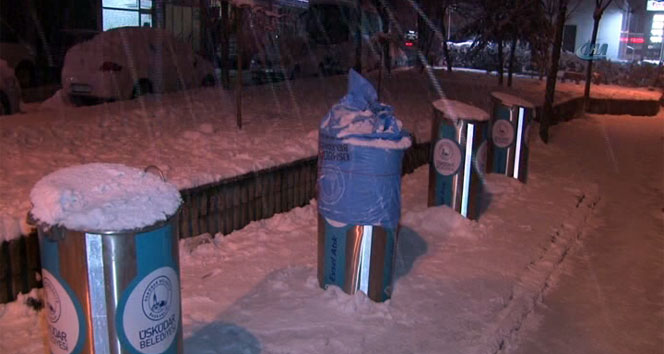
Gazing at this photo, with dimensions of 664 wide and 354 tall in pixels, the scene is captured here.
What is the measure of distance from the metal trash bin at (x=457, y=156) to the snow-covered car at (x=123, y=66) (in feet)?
23.5

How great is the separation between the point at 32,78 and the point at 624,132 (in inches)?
601

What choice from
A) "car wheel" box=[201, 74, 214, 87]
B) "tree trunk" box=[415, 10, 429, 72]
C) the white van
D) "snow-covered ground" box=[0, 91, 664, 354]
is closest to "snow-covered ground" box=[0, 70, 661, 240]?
"snow-covered ground" box=[0, 91, 664, 354]

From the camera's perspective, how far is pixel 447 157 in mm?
6738

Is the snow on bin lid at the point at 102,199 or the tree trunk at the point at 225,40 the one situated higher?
the tree trunk at the point at 225,40

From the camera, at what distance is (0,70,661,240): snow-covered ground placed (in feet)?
19.0

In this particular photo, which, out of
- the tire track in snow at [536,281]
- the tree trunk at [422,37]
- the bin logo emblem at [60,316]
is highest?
the tree trunk at [422,37]

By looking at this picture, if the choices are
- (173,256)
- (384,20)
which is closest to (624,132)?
(384,20)

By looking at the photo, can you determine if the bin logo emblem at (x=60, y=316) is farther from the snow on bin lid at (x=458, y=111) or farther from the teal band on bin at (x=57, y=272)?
the snow on bin lid at (x=458, y=111)

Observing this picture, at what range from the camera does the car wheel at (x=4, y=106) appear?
969 cm

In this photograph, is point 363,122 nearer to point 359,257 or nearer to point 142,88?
point 359,257

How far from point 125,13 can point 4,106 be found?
16.0 metres

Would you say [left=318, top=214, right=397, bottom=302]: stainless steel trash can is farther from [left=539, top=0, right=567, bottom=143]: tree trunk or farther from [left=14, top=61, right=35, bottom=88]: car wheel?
[left=14, top=61, right=35, bottom=88]: car wheel

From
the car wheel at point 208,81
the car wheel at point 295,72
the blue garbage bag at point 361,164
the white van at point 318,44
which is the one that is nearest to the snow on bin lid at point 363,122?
the blue garbage bag at point 361,164

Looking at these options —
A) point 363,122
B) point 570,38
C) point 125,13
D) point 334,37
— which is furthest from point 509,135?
point 570,38
